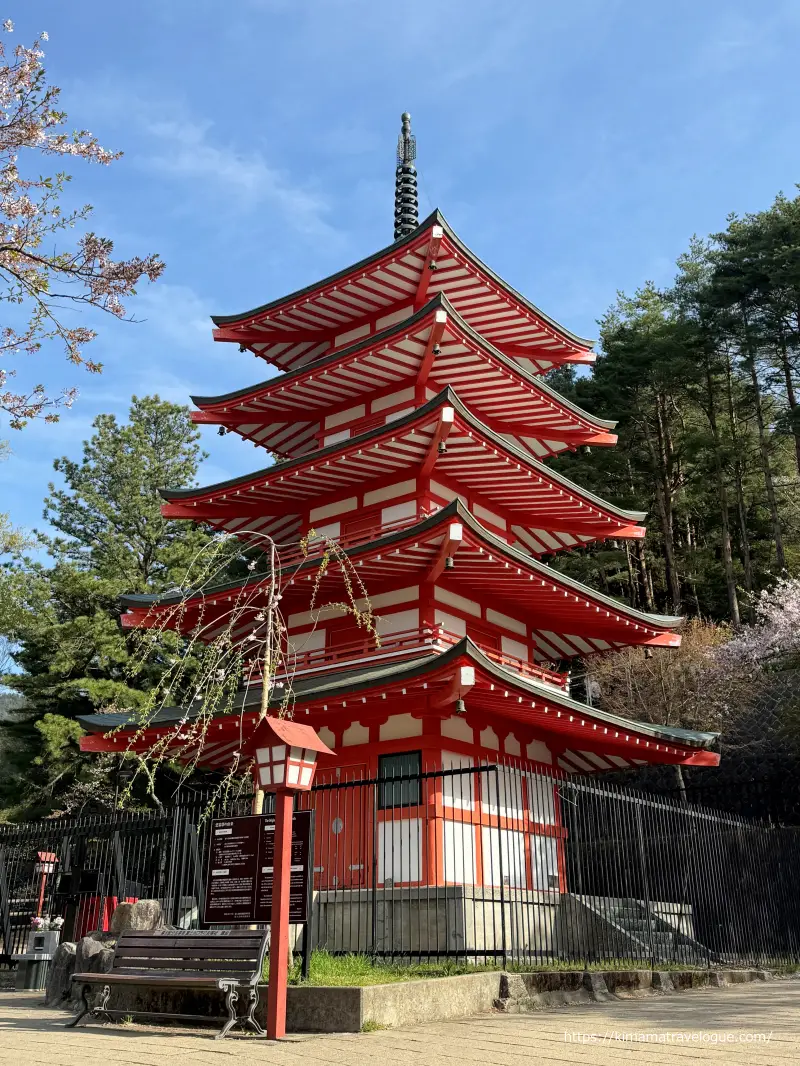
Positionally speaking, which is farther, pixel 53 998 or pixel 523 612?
pixel 523 612

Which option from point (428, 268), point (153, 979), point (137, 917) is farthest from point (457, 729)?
point (428, 268)

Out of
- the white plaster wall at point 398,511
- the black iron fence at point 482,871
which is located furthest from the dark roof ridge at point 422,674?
the white plaster wall at point 398,511

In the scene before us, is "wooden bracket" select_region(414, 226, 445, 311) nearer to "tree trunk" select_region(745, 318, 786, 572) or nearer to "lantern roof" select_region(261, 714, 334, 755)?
"lantern roof" select_region(261, 714, 334, 755)

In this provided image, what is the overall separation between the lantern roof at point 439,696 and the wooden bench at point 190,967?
3.68 metres

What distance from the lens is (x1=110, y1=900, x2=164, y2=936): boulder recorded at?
10.6 m

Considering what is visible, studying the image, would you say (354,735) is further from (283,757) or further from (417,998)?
(283,757)

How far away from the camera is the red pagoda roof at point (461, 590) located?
15.5 meters

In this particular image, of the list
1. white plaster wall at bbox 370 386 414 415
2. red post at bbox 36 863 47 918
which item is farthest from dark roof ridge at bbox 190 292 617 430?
red post at bbox 36 863 47 918

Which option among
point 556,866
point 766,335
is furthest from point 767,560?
point 556,866

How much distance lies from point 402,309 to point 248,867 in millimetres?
14036

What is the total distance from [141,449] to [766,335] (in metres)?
26.1

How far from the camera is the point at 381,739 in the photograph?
1600 cm

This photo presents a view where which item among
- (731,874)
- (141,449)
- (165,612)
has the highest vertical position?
(141,449)

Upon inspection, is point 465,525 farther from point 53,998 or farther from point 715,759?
point 53,998
